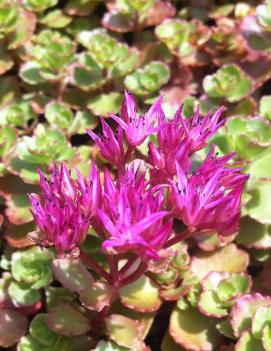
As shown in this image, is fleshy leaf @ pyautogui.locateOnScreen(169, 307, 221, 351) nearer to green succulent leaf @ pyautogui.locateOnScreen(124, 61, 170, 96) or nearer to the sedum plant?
the sedum plant

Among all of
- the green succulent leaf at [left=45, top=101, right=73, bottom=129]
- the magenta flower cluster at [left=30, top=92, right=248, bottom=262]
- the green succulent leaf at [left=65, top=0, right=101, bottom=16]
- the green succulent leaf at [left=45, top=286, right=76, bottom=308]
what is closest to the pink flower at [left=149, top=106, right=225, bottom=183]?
the magenta flower cluster at [left=30, top=92, right=248, bottom=262]

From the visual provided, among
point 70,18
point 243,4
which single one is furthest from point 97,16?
point 243,4

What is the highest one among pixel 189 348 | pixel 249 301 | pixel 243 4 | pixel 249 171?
pixel 243 4

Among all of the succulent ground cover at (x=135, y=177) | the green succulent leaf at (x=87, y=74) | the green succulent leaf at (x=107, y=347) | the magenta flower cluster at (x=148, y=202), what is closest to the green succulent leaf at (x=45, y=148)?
the succulent ground cover at (x=135, y=177)

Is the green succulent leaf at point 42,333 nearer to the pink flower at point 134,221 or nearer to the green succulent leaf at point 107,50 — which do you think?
the pink flower at point 134,221

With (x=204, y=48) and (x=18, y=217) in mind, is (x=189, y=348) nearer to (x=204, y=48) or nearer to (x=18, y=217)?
(x=18, y=217)
